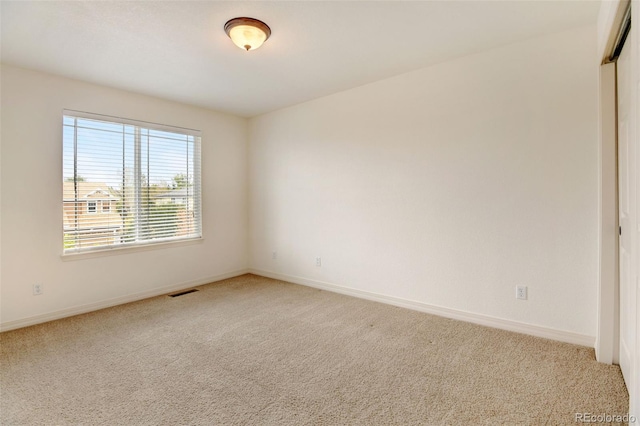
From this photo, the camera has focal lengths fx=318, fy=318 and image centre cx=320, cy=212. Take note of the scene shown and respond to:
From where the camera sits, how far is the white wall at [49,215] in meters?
3.03

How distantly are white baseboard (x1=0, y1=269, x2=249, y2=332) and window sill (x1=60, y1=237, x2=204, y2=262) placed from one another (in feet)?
1.72

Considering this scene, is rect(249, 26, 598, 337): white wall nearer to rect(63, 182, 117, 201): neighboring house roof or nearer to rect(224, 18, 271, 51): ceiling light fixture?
rect(224, 18, 271, 51): ceiling light fixture

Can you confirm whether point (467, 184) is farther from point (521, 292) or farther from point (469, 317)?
point (469, 317)

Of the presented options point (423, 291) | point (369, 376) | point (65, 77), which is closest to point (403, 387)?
point (369, 376)

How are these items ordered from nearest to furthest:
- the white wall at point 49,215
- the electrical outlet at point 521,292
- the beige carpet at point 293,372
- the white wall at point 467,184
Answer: the beige carpet at point 293,372
the white wall at point 467,184
the electrical outlet at point 521,292
the white wall at point 49,215

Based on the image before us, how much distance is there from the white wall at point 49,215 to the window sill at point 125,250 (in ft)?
0.16

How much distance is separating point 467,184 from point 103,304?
413 cm

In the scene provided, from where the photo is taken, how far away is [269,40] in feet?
8.76

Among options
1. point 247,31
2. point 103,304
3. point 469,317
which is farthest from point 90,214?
point 469,317

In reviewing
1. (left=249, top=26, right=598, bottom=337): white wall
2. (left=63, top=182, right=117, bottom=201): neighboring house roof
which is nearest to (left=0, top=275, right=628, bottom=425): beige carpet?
(left=249, top=26, right=598, bottom=337): white wall

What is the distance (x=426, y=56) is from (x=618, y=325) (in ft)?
8.63

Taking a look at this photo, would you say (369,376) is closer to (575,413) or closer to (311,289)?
(575,413)

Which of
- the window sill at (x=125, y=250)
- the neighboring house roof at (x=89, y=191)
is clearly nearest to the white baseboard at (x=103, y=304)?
the window sill at (x=125, y=250)

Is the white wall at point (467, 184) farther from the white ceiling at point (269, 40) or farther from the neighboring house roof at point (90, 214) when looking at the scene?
the neighboring house roof at point (90, 214)
